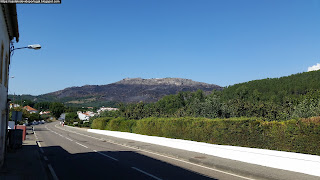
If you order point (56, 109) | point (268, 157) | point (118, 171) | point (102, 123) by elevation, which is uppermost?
point (56, 109)

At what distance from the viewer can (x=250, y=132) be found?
57.3 ft

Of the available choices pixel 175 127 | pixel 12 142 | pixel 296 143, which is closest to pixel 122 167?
pixel 296 143

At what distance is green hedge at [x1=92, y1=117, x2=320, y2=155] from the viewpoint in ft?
45.0

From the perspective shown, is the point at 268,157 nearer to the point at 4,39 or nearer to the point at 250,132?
the point at 250,132

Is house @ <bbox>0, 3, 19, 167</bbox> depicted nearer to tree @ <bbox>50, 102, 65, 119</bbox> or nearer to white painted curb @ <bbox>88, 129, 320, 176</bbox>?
white painted curb @ <bbox>88, 129, 320, 176</bbox>

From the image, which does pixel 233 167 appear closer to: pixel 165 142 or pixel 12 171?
pixel 12 171

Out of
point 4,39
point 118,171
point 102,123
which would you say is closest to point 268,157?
point 118,171

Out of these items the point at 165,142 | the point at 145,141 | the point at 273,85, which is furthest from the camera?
the point at 273,85

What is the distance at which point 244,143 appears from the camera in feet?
59.1

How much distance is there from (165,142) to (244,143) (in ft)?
27.0

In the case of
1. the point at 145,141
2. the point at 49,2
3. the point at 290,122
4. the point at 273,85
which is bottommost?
the point at 145,141

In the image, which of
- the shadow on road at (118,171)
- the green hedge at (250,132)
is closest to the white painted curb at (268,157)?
the green hedge at (250,132)

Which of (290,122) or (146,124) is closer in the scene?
(290,122)

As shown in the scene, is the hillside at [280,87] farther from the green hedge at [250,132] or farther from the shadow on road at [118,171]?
the shadow on road at [118,171]
